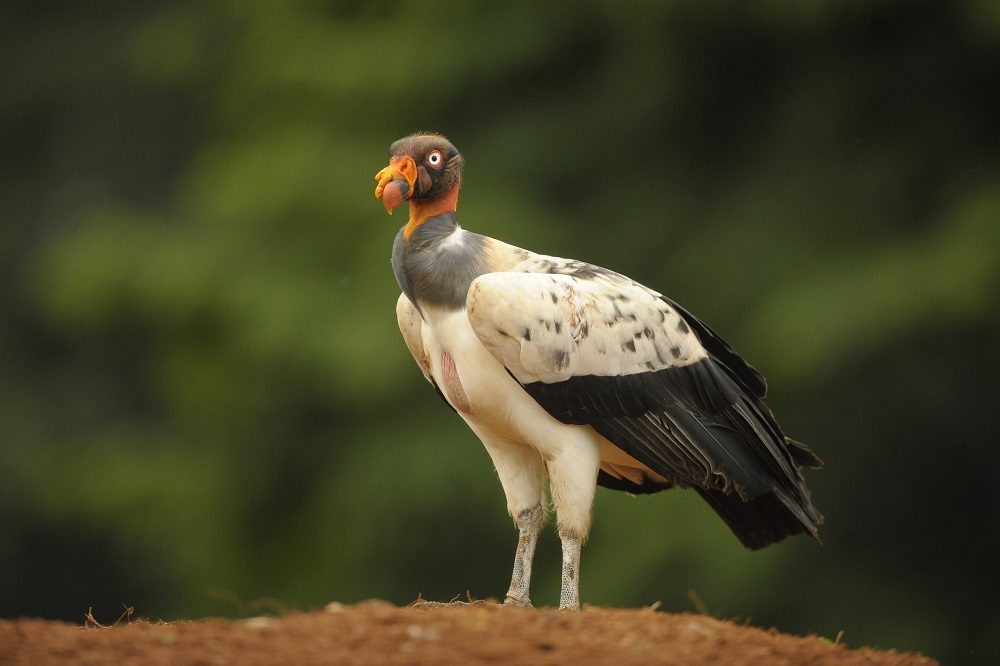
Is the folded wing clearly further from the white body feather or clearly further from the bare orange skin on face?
the bare orange skin on face

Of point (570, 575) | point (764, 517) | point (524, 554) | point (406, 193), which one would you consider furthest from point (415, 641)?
point (764, 517)

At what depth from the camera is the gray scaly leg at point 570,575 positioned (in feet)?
20.6

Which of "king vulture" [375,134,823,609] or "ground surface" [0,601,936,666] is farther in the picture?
"king vulture" [375,134,823,609]

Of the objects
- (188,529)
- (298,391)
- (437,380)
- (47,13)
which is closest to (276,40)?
(298,391)

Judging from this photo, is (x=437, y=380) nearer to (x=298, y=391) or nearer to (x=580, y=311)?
(x=580, y=311)

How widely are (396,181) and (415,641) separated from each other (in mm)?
1941

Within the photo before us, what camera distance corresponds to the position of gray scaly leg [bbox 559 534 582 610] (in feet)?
20.6

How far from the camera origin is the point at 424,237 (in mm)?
6379

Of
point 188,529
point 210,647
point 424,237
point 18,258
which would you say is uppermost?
point 18,258

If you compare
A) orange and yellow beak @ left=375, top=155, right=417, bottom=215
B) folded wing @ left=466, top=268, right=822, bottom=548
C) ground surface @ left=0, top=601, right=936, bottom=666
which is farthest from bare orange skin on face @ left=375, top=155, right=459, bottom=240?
ground surface @ left=0, top=601, right=936, bottom=666

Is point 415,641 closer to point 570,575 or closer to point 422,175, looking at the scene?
point 570,575

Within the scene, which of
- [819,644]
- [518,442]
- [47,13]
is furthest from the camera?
[47,13]

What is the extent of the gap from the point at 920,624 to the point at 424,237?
6537 millimetres

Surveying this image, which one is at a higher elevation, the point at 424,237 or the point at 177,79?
the point at 177,79
